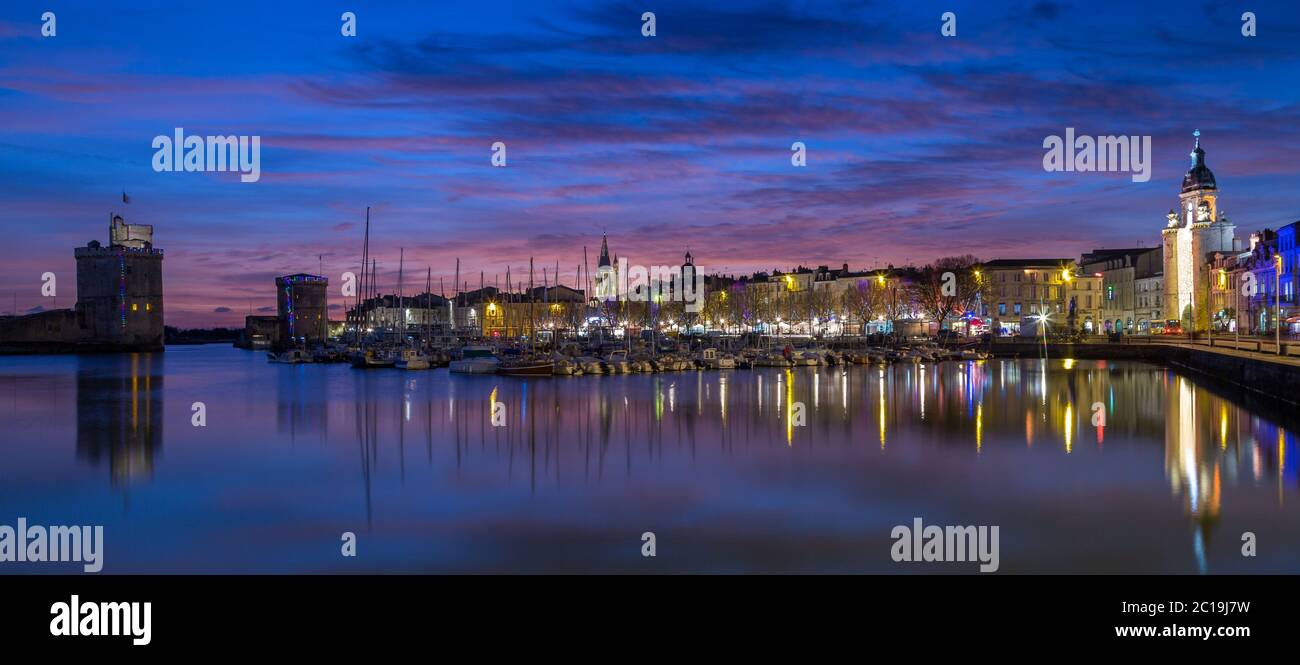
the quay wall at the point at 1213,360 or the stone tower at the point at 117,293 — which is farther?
the stone tower at the point at 117,293

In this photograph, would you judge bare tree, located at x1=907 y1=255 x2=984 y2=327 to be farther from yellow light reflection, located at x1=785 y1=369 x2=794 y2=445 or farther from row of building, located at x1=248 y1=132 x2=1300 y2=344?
yellow light reflection, located at x1=785 y1=369 x2=794 y2=445

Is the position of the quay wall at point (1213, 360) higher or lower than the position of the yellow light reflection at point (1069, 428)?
higher

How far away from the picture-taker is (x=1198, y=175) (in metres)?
78.1

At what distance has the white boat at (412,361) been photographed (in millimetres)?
55250

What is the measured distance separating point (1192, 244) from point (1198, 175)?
19.3 ft

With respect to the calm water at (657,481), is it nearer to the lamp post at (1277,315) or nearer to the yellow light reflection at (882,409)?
the yellow light reflection at (882,409)

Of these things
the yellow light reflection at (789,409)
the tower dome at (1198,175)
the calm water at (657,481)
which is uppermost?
the tower dome at (1198,175)

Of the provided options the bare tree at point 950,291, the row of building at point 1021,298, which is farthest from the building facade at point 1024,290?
the bare tree at point 950,291

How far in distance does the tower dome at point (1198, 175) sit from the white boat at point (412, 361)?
63064 mm

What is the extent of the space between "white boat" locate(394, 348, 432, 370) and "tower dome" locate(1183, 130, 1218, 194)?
6306 centimetres

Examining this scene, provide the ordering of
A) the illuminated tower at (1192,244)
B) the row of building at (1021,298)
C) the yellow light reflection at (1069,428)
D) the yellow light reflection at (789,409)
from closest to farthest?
the yellow light reflection at (1069,428) → the yellow light reflection at (789,409) → the row of building at (1021,298) → the illuminated tower at (1192,244)

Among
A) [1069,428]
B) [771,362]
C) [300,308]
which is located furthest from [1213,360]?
[300,308]

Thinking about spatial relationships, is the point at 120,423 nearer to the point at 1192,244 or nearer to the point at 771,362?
the point at 771,362
